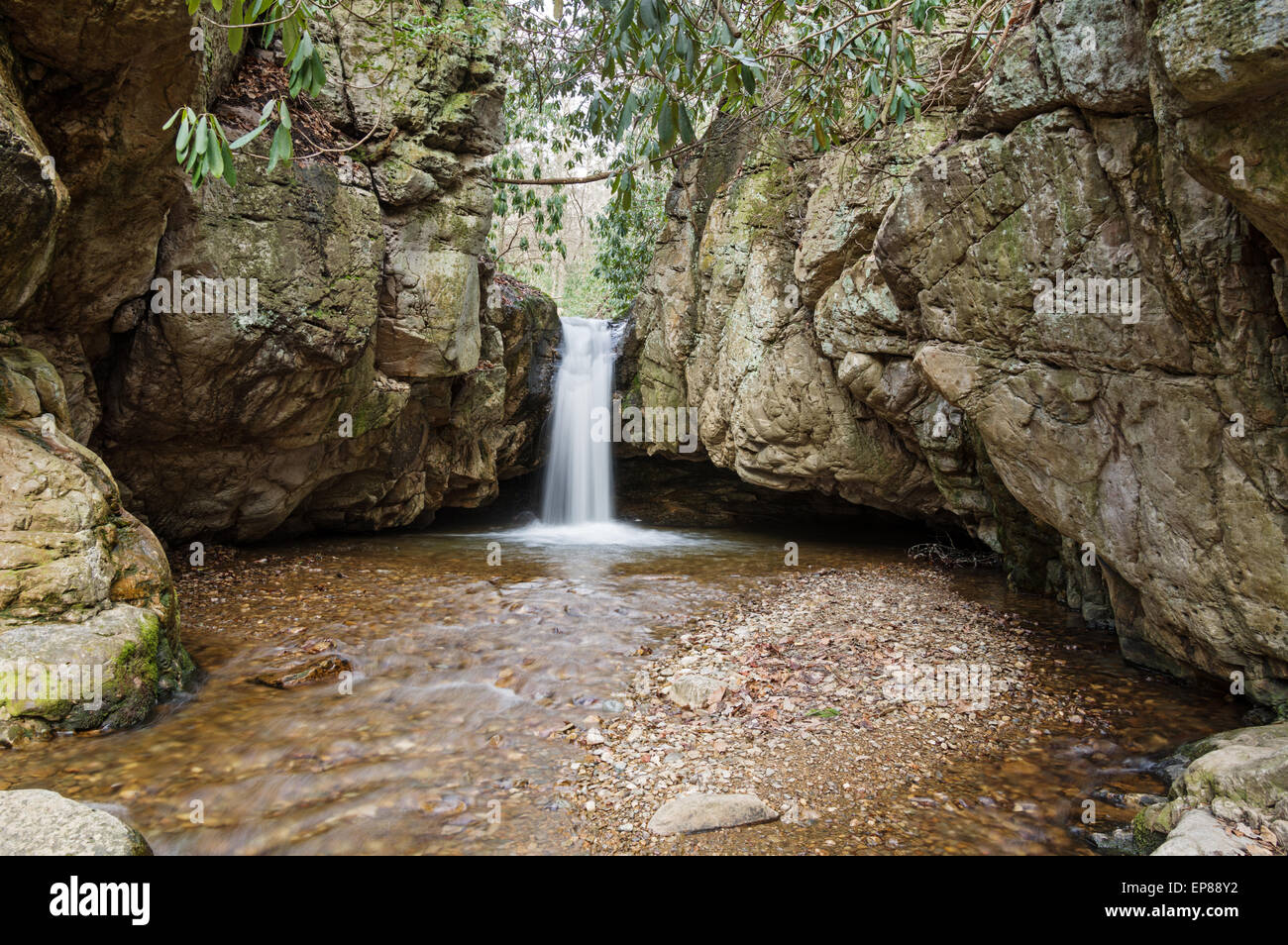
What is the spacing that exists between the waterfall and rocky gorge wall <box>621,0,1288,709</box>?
7437 millimetres

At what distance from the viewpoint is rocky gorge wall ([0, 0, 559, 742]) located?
494 cm

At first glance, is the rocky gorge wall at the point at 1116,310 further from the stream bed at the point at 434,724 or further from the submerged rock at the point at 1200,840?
the submerged rock at the point at 1200,840

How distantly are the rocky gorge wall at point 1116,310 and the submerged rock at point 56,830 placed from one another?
5944mm

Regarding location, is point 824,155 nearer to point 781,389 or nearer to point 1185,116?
point 781,389

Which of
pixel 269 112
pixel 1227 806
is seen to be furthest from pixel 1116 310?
pixel 269 112

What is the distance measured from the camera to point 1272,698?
4.86 metres

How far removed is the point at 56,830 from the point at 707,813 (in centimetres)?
298

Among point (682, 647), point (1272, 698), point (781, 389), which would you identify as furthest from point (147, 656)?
point (781, 389)

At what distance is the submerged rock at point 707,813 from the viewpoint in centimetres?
372

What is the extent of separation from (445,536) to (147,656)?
852 centimetres

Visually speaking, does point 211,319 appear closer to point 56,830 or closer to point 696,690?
point 56,830

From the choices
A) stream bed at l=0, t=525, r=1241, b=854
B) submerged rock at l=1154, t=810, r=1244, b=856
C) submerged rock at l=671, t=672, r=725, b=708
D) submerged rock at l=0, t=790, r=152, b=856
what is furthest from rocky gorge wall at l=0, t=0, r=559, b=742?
submerged rock at l=1154, t=810, r=1244, b=856

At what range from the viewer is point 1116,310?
520 cm

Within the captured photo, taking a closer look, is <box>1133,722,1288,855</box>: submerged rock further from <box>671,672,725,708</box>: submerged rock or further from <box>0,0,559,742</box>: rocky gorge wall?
<box>0,0,559,742</box>: rocky gorge wall
